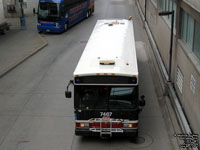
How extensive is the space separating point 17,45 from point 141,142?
Answer: 17052mm

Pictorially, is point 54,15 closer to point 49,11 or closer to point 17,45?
point 49,11

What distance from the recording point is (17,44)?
26.3 metres

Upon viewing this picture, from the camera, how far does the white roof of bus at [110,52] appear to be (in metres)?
10.6

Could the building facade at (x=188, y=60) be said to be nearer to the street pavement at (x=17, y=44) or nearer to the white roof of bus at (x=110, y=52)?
the white roof of bus at (x=110, y=52)

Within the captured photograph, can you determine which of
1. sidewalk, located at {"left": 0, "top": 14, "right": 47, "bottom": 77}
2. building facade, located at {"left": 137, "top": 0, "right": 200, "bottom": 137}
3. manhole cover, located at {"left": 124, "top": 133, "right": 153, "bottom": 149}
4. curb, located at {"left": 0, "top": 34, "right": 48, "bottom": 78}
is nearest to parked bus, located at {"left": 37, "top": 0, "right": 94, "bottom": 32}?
sidewalk, located at {"left": 0, "top": 14, "right": 47, "bottom": 77}

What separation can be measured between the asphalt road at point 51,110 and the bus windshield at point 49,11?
505cm

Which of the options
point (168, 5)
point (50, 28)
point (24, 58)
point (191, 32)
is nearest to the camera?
point (191, 32)

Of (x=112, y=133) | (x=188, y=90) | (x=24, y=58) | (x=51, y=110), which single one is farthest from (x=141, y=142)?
(x=24, y=58)

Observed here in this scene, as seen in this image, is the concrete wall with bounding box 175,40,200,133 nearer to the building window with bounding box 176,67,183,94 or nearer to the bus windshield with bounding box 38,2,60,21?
the building window with bounding box 176,67,183,94

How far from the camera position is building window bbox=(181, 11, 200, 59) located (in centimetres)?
1123

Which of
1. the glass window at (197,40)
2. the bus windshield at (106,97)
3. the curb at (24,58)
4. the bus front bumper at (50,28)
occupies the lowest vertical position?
the curb at (24,58)

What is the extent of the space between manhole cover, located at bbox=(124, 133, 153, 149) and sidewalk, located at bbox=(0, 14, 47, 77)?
10.3 m

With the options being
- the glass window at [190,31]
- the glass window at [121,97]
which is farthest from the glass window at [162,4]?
the glass window at [121,97]

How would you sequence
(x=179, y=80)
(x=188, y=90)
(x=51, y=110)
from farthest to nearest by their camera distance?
(x=51, y=110), (x=179, y=80), (x=188, y=90)
